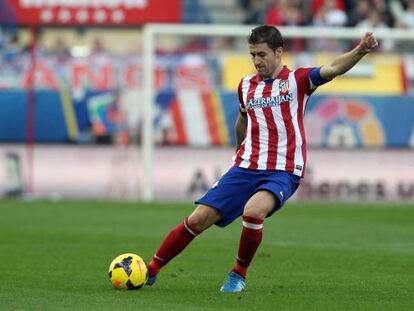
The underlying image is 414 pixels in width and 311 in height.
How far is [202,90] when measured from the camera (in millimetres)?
23688

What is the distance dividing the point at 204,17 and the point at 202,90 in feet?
10.3

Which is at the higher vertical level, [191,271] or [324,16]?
[324,16]

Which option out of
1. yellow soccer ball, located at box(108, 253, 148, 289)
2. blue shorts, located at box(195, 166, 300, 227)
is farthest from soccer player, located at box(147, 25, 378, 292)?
yellow soccer ball, located at box(108, 253, 148, 289)

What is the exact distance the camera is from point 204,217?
9508 millimetres

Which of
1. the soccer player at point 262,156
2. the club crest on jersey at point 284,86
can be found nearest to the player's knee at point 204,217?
the soccer player at point 262,156

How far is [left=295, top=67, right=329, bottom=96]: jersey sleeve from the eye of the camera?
9.50m

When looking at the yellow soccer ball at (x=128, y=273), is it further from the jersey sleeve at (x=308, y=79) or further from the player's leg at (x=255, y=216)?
the jersey sleeve at (x=308, y=79)

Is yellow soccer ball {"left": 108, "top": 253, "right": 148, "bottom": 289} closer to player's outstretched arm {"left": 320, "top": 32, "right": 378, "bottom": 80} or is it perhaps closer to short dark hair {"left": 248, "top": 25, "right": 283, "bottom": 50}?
short dark hair {"left": 248, "top": 25, "right": 283, "bottom": 50}

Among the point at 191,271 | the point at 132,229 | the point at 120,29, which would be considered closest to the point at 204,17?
the point at 120,29

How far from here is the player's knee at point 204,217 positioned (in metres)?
9.52

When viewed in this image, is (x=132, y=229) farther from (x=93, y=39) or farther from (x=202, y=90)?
(x=93, y=39)

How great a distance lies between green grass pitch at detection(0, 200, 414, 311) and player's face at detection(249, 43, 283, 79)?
5.98 feet

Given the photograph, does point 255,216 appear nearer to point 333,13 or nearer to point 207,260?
point 207,260

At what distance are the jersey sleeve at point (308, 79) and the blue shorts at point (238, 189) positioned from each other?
2.37 ft
